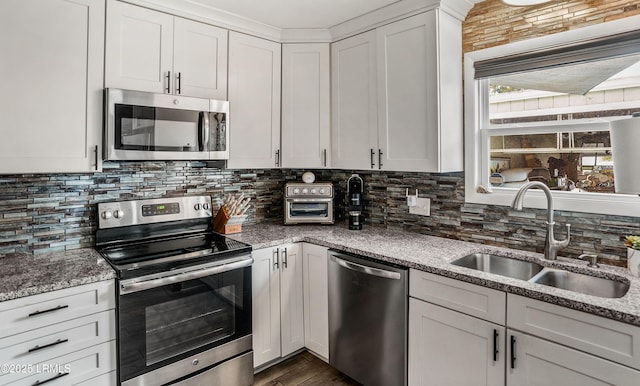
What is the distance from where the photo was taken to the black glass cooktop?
1806 mm

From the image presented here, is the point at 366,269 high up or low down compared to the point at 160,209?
down

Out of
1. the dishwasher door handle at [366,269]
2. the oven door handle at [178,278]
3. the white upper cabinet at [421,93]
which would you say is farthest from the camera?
the white upper cabinet at [421,93]

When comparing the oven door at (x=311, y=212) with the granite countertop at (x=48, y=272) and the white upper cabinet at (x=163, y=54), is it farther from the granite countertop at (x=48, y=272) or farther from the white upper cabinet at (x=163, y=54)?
the granite countertop at (x=48, y=272)

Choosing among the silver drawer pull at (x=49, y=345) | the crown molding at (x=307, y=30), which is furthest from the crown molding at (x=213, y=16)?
the silver drawer pull at (x=49, y=345)

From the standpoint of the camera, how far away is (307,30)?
2.76 m

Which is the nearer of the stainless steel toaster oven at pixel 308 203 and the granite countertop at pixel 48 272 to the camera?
the granite countertop at pixel 48 272

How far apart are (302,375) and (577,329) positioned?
5.30 ft

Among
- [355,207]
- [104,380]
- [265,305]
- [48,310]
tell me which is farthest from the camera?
[355,207]

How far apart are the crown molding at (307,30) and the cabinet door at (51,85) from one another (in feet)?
1.20

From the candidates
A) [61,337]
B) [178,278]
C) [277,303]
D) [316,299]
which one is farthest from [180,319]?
[316,299]

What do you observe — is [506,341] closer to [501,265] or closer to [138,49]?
[501,265]

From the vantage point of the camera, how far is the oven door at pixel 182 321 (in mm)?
1746

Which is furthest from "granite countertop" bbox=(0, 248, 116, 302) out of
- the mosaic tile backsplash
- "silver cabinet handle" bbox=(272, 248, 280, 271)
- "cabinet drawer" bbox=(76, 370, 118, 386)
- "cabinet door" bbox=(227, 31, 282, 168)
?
"cabinet door" bbox=(227, 31, 282, 168)

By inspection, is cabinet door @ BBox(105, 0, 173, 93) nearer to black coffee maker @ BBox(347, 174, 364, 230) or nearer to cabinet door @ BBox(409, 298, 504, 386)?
black coffee maker @ BBox(347, 174, 364, 230)
